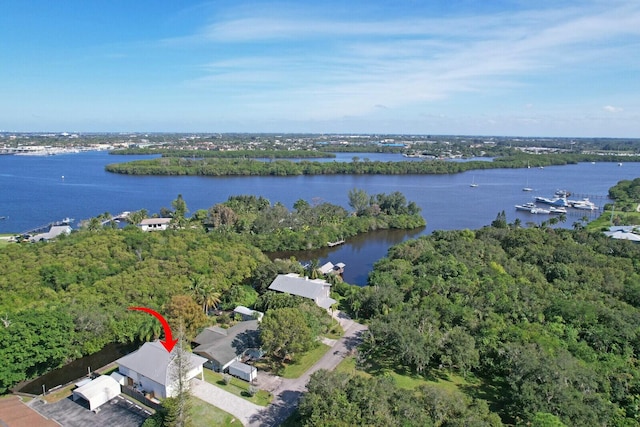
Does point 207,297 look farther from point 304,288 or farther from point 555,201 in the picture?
point 555,201

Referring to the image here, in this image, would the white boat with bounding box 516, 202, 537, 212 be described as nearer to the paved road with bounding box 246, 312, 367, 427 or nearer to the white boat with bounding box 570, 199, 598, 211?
the white boat with bounding box 570, 199, 598, 211

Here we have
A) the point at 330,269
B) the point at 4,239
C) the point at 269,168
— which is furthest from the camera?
the point at 269,168

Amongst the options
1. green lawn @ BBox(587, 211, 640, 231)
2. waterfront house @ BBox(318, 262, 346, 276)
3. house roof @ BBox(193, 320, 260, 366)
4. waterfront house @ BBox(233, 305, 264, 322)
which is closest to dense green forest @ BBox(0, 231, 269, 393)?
waterfront house @ BBox(233, 305, 264, 322)

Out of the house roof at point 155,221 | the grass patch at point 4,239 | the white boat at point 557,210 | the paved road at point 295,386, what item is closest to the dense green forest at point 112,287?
the paved road at point 295,386

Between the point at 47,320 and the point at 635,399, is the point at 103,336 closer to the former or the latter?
the point at 47,320

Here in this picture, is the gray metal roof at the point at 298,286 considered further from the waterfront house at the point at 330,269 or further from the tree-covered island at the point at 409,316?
the waterfront house at the point at 330,269

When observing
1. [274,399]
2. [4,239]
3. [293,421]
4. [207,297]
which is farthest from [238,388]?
[4,239]

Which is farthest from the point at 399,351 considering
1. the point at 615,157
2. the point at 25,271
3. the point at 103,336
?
the point at 615,157
